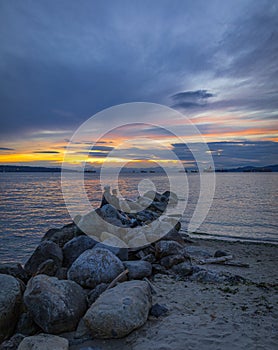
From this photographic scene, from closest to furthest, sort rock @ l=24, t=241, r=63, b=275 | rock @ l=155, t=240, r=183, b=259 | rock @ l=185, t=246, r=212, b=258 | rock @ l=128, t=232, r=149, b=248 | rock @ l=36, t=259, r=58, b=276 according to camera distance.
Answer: rock @ l=36, t=259, r=58, b=276 < rock @ l=24, t=241, r=63, b=275 < rock @ l=155, t=240, r=183, b=259 < rock @ l=128, t=232, r=149, b=248 < rock @ l=185, t=246, r=212, b=258

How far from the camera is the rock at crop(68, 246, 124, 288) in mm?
6984

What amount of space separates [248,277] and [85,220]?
617 centimetres

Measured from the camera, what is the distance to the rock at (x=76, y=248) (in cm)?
870

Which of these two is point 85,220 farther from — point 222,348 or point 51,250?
point 222,348

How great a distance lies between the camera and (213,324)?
5.49 meters

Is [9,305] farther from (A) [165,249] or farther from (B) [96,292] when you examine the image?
(A) [165,249]

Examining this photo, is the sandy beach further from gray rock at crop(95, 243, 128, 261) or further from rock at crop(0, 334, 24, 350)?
gray rock at crop(95, 243, 128, 261)

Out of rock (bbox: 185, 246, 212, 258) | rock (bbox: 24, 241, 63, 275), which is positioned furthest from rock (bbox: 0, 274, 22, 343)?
rock (bbox: 185, 246, 212, 258)

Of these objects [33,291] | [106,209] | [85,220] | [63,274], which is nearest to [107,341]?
[33,291]

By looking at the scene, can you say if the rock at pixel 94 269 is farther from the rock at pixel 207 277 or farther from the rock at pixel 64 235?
the rock at pixel 64 235

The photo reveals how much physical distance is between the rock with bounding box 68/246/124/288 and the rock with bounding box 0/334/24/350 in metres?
2.04

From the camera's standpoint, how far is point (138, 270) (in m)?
7.95

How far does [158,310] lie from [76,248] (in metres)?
3.88

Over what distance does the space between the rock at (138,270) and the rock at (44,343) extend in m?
3.02
